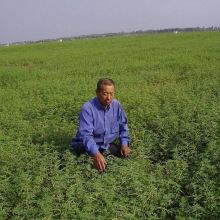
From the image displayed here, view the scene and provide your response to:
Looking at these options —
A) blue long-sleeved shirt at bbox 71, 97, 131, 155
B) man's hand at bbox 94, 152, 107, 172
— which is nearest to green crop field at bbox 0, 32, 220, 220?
man's hand at bbox 94, 152, 107, 172

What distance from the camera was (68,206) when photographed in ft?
8.26

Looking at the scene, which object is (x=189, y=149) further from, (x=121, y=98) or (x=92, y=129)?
(x=121, y=98)

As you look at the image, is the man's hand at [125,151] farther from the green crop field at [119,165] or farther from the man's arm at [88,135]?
the man's arm at [88,135]

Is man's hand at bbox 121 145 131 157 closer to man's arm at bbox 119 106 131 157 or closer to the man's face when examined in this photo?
man's arm at bbox 119 106 131 157

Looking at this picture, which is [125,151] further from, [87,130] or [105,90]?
[105,90]

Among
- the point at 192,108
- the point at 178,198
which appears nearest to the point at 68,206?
the point at 178,198

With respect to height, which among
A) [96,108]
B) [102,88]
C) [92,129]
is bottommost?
[92,129]

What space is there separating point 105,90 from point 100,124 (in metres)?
0.59

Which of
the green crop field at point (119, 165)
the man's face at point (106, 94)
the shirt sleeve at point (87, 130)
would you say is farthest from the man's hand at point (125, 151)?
the man's face at point (106, 94)

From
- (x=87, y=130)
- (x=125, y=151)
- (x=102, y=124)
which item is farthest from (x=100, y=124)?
(x=125, y=151)

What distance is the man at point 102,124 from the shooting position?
11.7 ft

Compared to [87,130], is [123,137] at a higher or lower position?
lower

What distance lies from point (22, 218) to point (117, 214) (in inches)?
37.6

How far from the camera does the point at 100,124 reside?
3830 mm
